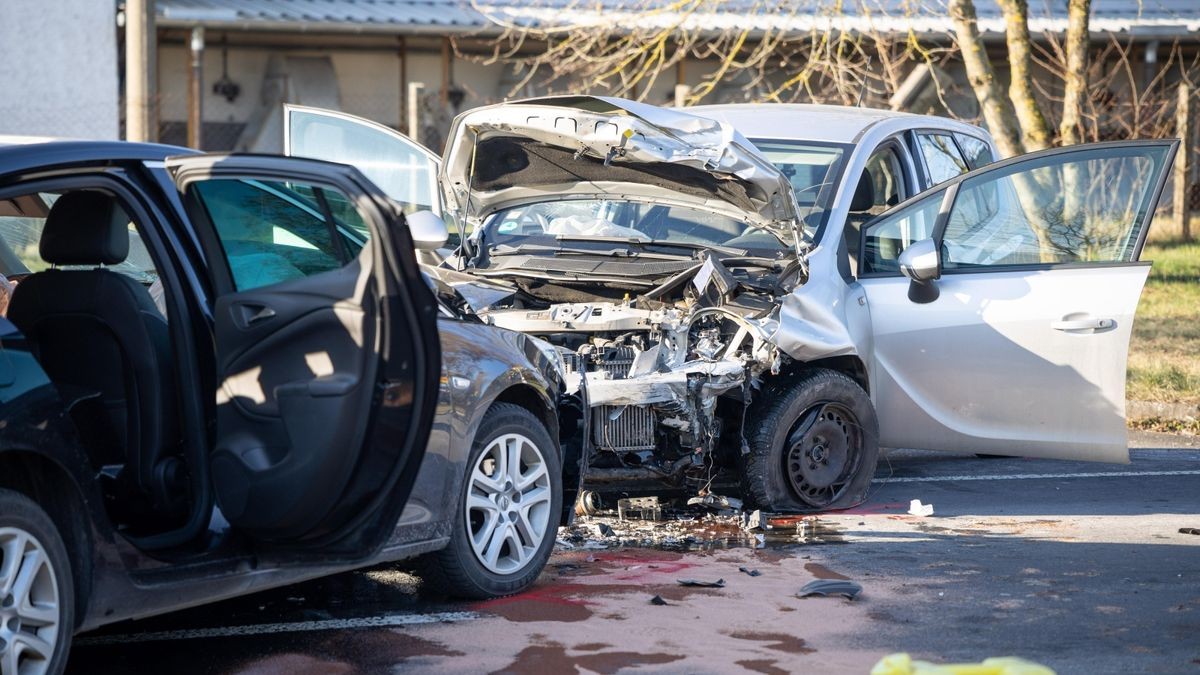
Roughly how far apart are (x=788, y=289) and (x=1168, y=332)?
22.8 feet

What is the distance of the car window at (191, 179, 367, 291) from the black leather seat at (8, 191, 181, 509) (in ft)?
1.08

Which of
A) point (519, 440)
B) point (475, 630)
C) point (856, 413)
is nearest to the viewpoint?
point (475, 630)

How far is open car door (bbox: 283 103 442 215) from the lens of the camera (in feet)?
27.6

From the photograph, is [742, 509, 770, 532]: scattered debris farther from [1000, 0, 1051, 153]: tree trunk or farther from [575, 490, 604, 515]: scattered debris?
[1000, 0, 1051, 153]: tree trunk

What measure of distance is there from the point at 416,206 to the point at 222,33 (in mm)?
12995

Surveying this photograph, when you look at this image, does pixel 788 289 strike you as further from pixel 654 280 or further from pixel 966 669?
pixel 966 669

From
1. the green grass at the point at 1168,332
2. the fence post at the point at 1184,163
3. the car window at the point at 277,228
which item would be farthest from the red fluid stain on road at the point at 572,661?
the fence post at the point at 1184,163

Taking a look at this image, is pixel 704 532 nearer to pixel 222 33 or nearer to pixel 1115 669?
pixel 1115 669

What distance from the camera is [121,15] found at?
18.7m

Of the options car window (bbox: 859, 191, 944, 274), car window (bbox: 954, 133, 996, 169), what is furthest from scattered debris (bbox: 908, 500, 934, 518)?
car window (bbox: 954, 133, 996, 169)

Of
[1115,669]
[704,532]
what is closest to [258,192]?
[704,532]

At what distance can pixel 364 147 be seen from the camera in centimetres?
841

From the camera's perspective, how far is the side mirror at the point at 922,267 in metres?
7.70

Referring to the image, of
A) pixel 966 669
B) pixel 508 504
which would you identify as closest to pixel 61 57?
pixel 508 504
